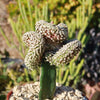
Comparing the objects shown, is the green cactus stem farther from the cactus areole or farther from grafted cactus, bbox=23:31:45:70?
grafted cactus, bbox=23:31:45:70

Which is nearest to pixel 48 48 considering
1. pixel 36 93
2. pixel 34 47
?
pixel 34 47

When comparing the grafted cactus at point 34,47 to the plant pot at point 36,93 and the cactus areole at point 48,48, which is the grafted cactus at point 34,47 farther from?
the plant pot at point 36,93

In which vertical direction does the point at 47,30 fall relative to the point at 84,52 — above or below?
above

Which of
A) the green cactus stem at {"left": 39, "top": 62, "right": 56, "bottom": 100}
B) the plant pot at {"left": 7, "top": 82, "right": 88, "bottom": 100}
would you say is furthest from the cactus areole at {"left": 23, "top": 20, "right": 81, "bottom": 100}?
the plant pot at {"left": 7, "top": 82, "right": 88, "bottom": 100}

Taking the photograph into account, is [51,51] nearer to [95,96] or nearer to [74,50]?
[74,50]

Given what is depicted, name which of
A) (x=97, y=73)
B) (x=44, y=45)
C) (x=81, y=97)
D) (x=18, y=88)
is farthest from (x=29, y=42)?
(x=97, y=73)

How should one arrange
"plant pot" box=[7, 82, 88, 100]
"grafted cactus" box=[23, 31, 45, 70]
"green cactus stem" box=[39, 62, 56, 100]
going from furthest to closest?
"plant pot" box=[7, 82, 88, 100]
"green cactus stem" box=[39, 62, 56, 100]
"grafted cactus" box=[23, 31, 45, 70]

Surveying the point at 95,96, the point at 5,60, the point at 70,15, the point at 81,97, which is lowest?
the point at 95,96

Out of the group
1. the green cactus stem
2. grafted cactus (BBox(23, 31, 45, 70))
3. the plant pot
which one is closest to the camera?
grafted cactus (BBox(23, 31, 45, 70))
